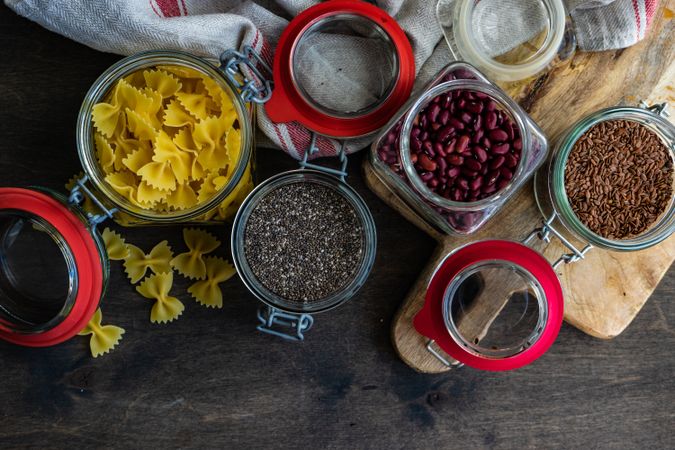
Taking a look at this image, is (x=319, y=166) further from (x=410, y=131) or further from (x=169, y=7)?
(x=169, y=7)

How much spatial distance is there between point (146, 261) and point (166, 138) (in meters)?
0.26

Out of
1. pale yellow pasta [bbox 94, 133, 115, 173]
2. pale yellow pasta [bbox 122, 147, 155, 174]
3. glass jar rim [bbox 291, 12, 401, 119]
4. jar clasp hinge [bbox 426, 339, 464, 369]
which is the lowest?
jar clasp hinge [bbox 426, 339, 464, 369]

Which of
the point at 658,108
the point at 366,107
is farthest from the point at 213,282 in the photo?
the point at 658,108

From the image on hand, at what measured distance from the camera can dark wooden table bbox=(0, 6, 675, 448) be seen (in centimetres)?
107

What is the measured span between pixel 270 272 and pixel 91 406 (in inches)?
16.7

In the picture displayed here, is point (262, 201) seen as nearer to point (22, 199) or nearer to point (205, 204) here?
point (205, 204)

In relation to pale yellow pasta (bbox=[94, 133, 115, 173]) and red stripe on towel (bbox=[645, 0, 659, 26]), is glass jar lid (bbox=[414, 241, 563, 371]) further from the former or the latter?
pale yellow pasta (bbox=[94, 133, 115, 173])

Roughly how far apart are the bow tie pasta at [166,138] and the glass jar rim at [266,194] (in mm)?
83

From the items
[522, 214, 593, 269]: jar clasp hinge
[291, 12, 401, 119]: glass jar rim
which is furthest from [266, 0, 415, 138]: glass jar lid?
[522, 214, 593, 269]: jar clasp hinge

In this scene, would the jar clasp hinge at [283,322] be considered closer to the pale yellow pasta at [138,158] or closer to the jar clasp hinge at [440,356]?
the jar clasp hinge at [440,356]

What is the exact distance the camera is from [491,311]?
3.33ft

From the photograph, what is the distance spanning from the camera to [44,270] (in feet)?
3.37

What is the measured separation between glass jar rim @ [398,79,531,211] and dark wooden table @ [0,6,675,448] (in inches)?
7.5

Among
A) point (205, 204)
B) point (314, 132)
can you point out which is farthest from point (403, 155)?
point (205, 204)
